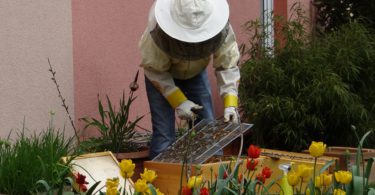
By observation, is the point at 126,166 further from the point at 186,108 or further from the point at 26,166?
the point at 186,108

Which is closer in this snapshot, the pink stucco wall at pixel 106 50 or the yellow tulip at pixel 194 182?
the yellow tulip at pixel 194 182

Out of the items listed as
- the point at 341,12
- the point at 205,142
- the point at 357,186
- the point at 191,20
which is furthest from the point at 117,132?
the point at 341,12

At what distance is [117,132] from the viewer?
17.8 feet

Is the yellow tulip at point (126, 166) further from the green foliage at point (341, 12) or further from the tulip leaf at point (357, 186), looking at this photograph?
the green foliage at point (341, 12)

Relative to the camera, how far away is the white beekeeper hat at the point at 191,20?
4.46 meters

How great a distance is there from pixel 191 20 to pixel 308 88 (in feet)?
8.17

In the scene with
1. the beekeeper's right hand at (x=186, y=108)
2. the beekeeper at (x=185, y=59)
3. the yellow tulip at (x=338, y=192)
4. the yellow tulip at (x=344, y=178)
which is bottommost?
the yellow tulip at (x=338, y=192)

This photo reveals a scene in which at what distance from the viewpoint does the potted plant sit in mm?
5320

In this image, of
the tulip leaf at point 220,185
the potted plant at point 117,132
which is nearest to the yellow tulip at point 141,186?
the tulip leaf at point 220,185

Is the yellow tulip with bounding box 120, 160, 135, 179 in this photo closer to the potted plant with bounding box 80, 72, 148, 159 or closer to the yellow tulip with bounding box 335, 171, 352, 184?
the yellow tulip with bounding box 335, 171, 352, 184

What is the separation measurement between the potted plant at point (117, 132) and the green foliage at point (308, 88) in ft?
5.08

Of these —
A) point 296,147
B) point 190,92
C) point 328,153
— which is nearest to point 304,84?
point 296,147

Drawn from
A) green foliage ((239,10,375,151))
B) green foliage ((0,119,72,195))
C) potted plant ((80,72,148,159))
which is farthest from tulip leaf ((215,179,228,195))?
green foliage ((239,10,375,151))

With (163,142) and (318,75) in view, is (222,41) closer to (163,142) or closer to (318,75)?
(163,142)
